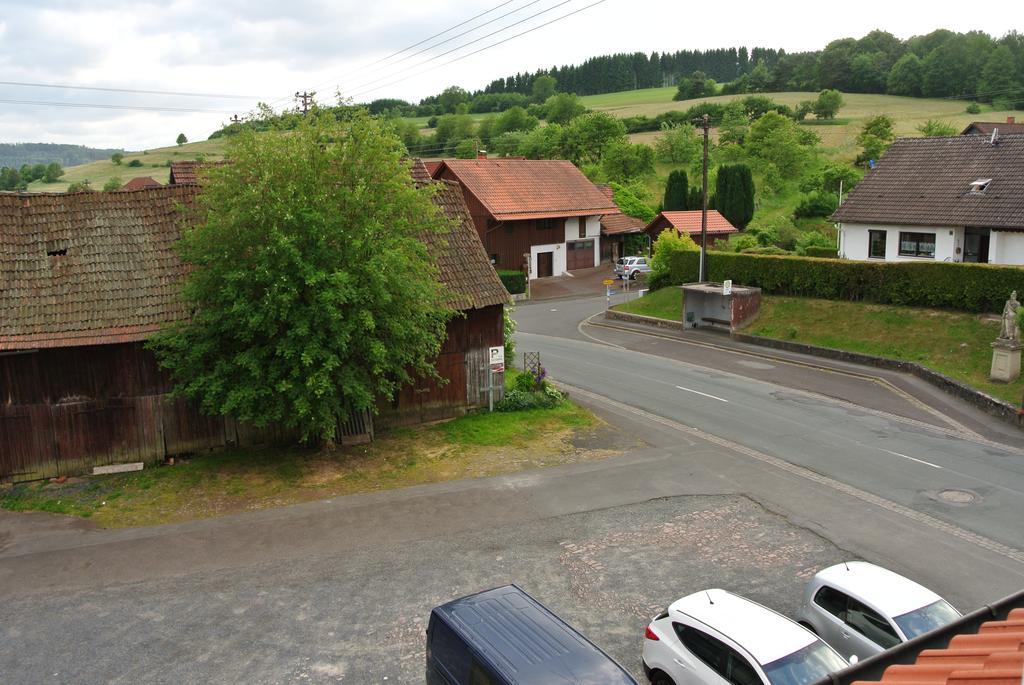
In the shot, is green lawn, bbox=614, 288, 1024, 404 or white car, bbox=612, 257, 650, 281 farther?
white car, bbox=612, 257, 650, 281

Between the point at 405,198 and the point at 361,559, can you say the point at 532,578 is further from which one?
the point at 405,198

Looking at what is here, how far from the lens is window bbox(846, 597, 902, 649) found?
9.84 m

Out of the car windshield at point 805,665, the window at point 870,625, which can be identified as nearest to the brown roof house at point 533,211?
the window at point 870,625

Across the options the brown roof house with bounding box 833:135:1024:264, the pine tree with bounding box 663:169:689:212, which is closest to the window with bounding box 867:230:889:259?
the brown roof house with bounding box 833:135:1024:264

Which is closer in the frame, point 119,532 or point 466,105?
point 119,532

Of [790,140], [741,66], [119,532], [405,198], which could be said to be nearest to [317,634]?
[119,532]

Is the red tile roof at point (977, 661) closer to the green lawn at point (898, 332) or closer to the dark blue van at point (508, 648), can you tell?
the dark blue van at point (508, 648)

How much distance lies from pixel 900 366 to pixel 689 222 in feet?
96.5

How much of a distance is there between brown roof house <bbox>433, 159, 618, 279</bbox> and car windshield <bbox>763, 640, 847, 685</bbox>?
4338 cm

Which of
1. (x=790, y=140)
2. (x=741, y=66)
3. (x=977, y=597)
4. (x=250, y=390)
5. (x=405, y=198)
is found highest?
(x=741, y=66)

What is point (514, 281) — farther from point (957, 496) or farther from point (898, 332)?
point (957, 496)

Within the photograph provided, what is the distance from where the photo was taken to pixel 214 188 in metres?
17.3

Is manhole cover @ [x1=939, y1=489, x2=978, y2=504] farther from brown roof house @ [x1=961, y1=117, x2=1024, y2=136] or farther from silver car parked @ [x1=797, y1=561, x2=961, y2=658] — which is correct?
brown roof house @ [x1=961, y1=117, x2=1024, y2=136]

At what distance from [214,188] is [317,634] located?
10392mm
